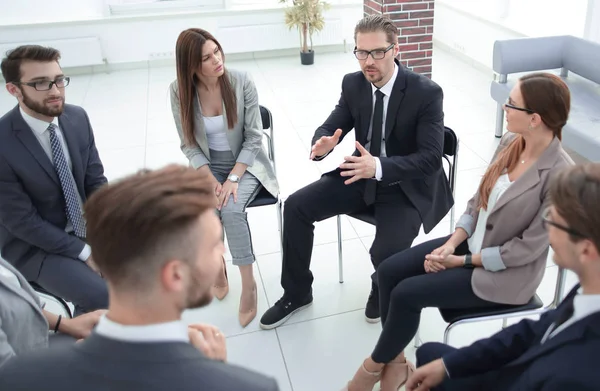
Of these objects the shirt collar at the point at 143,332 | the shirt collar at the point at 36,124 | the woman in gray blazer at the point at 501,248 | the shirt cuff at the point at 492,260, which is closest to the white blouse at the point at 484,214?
the woman in gray blazer at the point at 501,248

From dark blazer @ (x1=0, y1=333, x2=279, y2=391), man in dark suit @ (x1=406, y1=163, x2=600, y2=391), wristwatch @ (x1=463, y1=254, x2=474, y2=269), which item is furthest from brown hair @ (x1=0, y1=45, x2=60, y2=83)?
man in dark suit @ (x1=406, y1=163, x2=600, y2=391)

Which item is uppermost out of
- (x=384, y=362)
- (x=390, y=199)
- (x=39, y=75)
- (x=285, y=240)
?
(x=39, y=75)

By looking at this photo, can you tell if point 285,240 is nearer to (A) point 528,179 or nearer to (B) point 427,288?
(B) point 427,288

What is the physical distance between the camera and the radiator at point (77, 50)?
663 centimetres

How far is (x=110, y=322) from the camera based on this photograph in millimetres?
1025

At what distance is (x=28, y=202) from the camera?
7.27ft

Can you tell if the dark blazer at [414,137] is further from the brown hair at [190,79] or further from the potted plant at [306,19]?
the potted plant at [306,19]

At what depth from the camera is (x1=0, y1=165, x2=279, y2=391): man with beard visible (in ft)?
3.09

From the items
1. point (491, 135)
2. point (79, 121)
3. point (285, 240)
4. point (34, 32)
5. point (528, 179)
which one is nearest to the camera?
point (528, 179)

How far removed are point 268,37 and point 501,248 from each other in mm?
5815

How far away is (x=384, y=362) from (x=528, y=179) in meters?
0.86

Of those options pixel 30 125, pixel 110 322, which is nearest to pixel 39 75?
pixel 30 125

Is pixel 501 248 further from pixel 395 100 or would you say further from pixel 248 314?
pixel 248 314

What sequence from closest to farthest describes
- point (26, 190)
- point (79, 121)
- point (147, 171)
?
point (147, 171) → point (26, 190) → point (79, 121)
